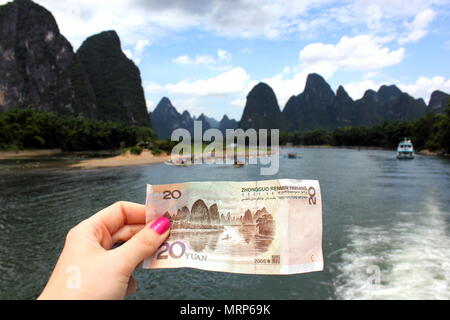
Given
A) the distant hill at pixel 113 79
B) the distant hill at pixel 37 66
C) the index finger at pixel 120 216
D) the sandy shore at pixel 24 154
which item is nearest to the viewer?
the index finger at pixel 120 216

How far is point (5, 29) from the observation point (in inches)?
5482

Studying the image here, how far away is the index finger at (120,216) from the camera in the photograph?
6.05 feet

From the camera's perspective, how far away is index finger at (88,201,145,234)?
1.84 meters

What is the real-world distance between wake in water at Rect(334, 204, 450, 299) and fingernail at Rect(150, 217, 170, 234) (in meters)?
9.79

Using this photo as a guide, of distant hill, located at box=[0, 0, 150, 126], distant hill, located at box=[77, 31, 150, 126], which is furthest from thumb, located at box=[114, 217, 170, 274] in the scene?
distant hill, located at box=[77, 31, 150, 126]

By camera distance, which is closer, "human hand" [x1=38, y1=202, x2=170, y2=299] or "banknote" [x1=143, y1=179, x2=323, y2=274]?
"human hand" [x1=38, y1=202, x2=170, y2=299]

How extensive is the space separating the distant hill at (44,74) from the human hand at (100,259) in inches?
6087

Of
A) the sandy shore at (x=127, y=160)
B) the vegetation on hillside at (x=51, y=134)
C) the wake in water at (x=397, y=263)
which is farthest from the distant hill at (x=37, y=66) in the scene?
the wake in water at (x=397, y=263)

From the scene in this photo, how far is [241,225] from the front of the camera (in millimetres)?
1798

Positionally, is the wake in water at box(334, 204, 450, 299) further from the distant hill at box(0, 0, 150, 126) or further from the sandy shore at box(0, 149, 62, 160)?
the distant hill at box(0, 0, 150, 126)

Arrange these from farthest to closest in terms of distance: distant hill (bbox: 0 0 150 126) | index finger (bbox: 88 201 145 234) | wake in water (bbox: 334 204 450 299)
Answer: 1. distant hill (bbox: 0 0 150 126)
2. wake in water (bbox: 334 204 450 299)
3. index finger (bbox: 88 201 145 234)

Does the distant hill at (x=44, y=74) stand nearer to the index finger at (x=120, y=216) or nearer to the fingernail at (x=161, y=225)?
the index finger at (x=120, y=216)
